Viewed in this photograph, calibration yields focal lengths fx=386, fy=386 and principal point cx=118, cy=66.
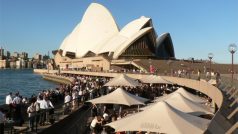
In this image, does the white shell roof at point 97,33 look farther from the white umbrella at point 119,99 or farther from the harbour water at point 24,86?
the white umbrella at point 119,99

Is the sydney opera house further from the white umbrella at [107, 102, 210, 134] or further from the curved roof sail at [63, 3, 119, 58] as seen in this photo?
the white umbrella at [107, 102, 210, 134]

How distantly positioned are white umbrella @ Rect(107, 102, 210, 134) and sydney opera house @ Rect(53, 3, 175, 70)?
63.4 metres

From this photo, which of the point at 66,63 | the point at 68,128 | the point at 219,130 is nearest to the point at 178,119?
the point at 219,130

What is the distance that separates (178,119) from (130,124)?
1093 mm

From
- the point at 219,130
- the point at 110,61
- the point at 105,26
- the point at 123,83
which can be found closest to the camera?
the point at 219,130

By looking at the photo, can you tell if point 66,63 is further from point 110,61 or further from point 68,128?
point 68,128

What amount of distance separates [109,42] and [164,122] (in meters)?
81.9

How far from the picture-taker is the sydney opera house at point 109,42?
78812 mm

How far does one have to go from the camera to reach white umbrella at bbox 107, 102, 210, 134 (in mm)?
8102

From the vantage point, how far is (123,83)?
21578 mm

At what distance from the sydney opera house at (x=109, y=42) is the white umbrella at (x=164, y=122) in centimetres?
6341

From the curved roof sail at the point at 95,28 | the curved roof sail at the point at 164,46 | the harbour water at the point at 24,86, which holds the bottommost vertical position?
→ the harbour water at the point at 24,86

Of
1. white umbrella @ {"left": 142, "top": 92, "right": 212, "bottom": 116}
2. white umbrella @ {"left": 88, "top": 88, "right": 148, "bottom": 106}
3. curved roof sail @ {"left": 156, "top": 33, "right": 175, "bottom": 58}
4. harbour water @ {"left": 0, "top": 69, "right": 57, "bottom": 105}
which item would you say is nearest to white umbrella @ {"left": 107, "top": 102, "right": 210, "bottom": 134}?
white umbrella @ {"left": 142, "top": 92, "right": 212, "bottom": 116}

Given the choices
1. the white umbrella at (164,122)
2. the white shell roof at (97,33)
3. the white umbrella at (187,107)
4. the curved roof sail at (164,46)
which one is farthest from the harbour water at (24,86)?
the white umbrella at (164,122)
